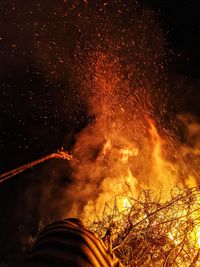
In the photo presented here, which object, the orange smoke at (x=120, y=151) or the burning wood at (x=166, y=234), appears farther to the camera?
the orange smoke at (x=120, y=151)

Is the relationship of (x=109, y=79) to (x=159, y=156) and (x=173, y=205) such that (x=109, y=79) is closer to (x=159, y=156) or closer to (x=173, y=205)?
(x=159, y=156)

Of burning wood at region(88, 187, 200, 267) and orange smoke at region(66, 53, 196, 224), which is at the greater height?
orange smoke at region(66, 53, 196, 224)

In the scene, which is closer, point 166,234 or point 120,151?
point 166,234

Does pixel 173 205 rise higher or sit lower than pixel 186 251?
higher

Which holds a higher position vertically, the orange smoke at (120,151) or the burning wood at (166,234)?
the orange smoke at (120,151)

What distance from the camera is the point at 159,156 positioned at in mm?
11617

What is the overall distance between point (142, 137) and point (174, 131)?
4.92ft

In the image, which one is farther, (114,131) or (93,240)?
(114,131)

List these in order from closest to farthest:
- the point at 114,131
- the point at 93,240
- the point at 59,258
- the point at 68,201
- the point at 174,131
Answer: the point at 59,258 < the point at 93,240 < the point at 174,131 < the point at 114,131 < the point at 68,201

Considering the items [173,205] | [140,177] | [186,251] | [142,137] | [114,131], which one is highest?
[114,131]

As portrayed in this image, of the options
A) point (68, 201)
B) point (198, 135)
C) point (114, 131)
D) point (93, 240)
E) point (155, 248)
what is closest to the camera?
point (93, 240)

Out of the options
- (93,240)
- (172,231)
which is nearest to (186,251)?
(172,231)

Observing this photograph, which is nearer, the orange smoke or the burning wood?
the burning wood

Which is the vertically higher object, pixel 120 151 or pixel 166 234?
pixel 120 151
